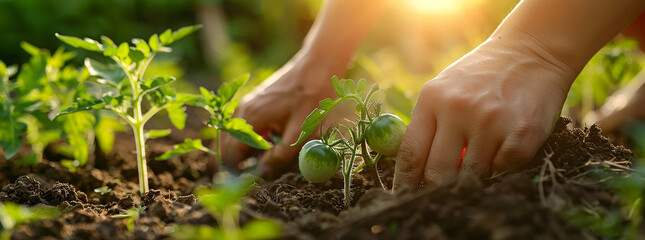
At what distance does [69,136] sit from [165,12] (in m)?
5.31

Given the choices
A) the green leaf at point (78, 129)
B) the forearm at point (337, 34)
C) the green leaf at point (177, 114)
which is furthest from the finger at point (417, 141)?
the green leaf at point (78, 129)

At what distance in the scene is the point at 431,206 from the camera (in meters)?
1.11

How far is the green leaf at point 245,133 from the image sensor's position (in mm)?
1702

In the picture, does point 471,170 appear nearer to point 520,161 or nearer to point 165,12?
point 520,161

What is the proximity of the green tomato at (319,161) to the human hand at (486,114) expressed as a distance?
0.56 ft

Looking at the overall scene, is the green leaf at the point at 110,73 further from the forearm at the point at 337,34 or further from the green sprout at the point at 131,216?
the forearm at the point at 337,34

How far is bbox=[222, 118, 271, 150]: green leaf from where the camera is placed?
170cm

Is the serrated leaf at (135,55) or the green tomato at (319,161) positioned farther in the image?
the serrated leaf at (135,55)

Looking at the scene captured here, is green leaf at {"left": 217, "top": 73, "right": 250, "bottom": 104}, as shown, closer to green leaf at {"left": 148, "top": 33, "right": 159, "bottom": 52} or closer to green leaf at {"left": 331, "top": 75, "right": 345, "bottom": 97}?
green leaf at {"left": 148, "top": 33, "right": 159, "bottom": 52}

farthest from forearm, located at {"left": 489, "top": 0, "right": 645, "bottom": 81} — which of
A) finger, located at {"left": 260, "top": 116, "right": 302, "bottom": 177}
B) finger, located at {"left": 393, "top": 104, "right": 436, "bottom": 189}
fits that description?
finger, located at {"left": 260, "top": 116, "right": 302, "bottom": 177}

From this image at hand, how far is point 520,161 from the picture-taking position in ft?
4.27

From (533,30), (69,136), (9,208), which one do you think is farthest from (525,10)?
(69,136)

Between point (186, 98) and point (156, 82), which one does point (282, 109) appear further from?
point (156, 82)

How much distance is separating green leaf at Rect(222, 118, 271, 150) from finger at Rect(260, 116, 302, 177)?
1.10 feet
